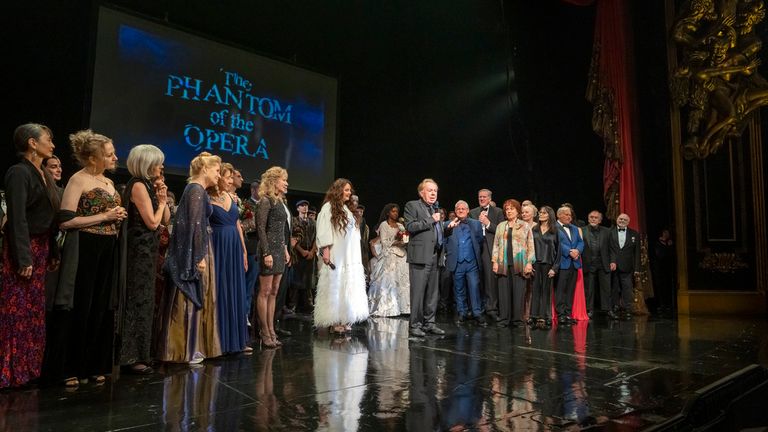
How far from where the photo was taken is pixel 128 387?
2.69 metres

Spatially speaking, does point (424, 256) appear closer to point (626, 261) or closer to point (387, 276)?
point (387, 276)

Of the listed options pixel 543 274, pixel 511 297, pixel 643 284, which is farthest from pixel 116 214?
pixel 643 284

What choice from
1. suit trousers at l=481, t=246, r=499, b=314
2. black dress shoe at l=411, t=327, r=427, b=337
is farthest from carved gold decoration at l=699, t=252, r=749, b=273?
black dress shoe at l=411, t=327, r=427, b=337

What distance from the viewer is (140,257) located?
10.0 feet

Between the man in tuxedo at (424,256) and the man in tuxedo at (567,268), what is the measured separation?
2216 mm

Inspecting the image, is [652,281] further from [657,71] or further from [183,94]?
[183,94]

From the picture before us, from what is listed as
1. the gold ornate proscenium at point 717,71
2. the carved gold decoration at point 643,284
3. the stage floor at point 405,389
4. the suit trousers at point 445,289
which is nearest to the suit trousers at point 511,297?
the stage floor at point 405,389

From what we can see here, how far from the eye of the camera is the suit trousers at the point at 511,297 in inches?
224

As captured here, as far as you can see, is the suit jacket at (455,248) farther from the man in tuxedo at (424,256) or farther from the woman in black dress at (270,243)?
the woman in black dress at (270,243)

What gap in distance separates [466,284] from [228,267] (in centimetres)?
355

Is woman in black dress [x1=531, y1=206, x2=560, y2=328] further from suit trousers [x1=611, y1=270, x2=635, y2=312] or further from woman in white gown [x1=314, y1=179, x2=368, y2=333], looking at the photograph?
woman in white gown [x1=314, y1=179, x2=368, y2=333]

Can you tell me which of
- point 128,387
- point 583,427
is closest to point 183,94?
point 128,387

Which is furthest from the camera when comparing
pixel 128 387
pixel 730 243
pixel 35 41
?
pixel 730 243

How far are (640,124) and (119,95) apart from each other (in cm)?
824
